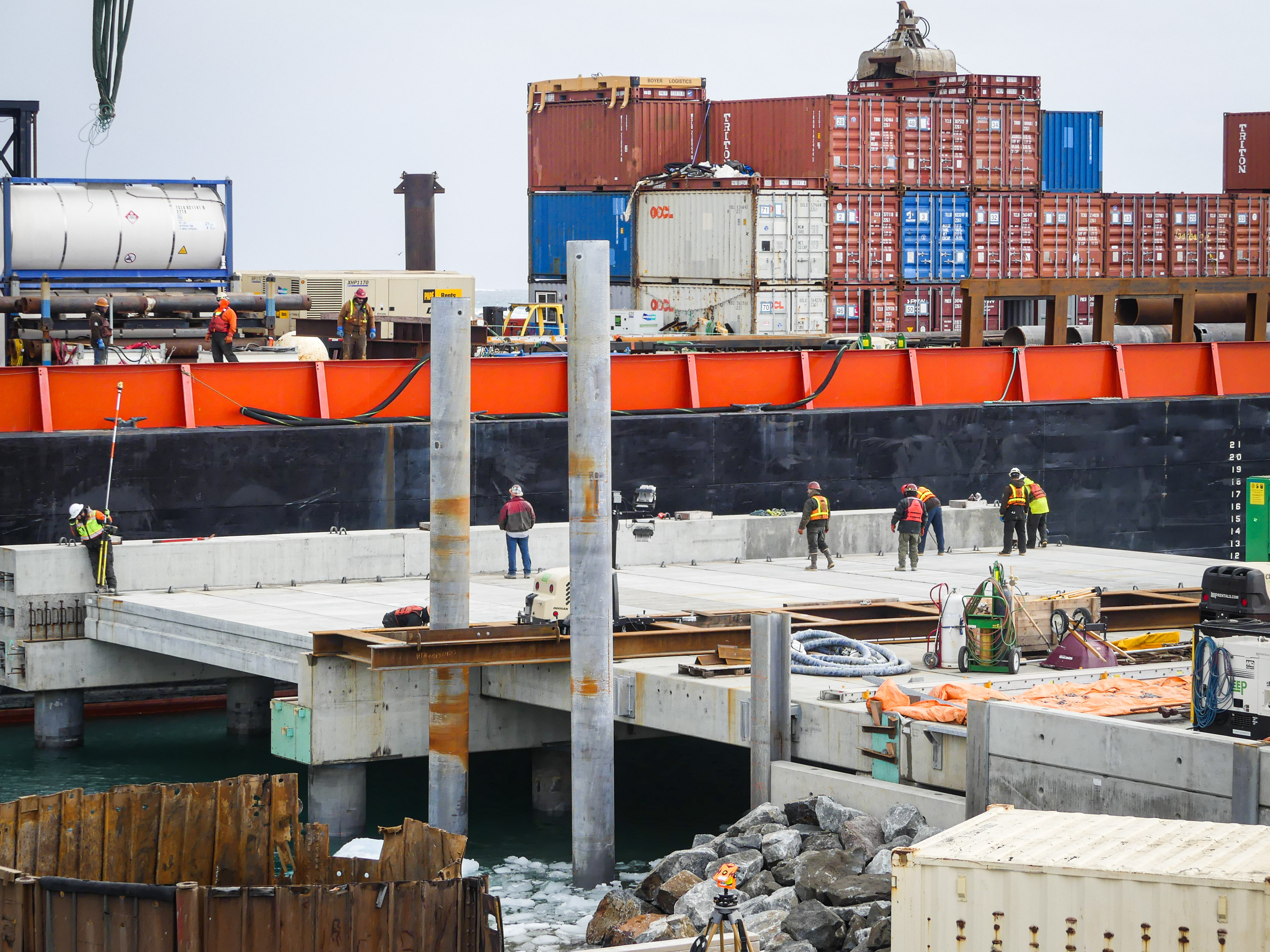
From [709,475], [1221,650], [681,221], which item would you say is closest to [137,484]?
[709,475]

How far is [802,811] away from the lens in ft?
51.1

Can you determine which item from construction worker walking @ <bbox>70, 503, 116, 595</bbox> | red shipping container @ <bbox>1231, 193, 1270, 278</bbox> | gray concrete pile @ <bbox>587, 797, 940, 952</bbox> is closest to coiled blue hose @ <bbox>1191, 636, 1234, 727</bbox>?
gray concrete pile @ <bbox>587, 797, 940, 952</bbox>

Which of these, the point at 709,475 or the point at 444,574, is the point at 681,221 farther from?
the point at 444,574

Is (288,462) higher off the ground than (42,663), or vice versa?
(288,462)

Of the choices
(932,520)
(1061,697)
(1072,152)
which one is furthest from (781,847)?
(1072,152)

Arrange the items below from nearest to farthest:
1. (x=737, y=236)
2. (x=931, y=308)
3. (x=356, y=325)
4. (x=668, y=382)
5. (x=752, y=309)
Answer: (x=668, y=382), (x=356, y=325), (x=752, y=309), (x=737, y=236), (x=931, y=308)

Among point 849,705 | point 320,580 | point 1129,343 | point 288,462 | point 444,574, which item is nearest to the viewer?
point 849,705

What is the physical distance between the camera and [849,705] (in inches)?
645

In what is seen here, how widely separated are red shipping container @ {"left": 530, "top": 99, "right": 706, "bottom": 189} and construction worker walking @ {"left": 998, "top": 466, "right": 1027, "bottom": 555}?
24610 mm

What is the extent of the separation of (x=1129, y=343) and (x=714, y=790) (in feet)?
65.6

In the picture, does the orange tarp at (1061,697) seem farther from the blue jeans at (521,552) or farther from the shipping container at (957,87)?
the shipping container at (957,87)

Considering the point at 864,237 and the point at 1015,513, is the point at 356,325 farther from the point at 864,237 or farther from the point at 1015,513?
the point at 864,237

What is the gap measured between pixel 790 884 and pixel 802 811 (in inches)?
41.7

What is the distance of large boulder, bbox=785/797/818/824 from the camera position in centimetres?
1553
